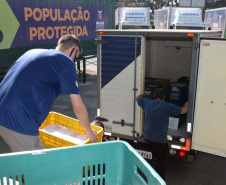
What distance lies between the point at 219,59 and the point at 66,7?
9.33 meters

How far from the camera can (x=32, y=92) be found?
2951 millimetres

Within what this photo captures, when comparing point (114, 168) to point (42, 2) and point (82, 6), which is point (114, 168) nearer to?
point (42, 2)

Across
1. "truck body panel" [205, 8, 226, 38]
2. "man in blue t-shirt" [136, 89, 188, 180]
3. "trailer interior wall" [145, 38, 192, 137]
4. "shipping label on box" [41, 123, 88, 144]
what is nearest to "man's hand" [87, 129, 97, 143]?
"shipping label on box" [41, 123, 88, 144]

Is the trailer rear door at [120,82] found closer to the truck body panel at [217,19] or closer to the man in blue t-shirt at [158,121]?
the man in blue t-shirt at [158,121]

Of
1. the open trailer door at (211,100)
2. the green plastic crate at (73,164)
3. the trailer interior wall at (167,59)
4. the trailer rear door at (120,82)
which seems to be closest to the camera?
the green plastic crate at (73,164)

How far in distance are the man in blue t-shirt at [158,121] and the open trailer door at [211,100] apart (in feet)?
1.15

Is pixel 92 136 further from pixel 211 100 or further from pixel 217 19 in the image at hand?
pixel 217 19

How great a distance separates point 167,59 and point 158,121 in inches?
157

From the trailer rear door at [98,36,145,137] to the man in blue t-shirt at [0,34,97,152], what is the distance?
2300 mm

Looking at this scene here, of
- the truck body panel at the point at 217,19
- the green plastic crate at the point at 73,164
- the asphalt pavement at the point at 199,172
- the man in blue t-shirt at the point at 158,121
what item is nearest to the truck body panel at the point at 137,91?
the man in blue t-shirt at the point at 158,121

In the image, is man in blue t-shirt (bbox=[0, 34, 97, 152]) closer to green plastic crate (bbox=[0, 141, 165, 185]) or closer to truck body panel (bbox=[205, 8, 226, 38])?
green plastic crate (bbox=[0, 141, 165, 185])

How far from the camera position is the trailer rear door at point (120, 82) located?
5.20 metres

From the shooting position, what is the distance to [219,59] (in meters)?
4.48

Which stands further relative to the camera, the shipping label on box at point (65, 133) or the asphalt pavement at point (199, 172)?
the asphalt pavement at point (199, 172)
